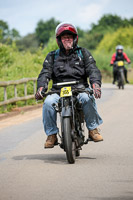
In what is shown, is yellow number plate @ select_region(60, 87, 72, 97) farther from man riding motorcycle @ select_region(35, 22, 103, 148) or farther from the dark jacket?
the dark jacket

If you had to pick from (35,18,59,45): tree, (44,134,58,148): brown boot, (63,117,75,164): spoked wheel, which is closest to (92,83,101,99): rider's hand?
(63,117,75,164): spoked wheel

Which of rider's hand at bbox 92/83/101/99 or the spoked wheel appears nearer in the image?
the spoked wheel

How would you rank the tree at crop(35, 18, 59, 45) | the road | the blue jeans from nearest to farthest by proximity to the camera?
the road, the blue jeans, the tree at crop(35, 18, 59, 45)

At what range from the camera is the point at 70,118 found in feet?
24.4

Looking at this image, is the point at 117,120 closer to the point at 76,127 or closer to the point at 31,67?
the point at 76,127

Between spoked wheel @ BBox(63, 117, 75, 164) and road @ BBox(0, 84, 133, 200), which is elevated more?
spoked wheel @ BBox(63, 117, 75, 164)

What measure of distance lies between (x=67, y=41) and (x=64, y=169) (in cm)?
191

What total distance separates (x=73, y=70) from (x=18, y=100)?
387 inches

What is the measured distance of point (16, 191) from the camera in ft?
19.3

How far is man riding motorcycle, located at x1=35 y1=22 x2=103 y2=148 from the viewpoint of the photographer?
7.82 m

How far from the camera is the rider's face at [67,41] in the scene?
799 cm

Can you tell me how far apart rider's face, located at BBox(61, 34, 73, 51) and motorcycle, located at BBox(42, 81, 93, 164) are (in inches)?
21.6

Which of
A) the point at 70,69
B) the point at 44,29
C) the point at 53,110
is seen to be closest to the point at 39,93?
the point at 53,110

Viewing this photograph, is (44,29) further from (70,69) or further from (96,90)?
(96,90)
